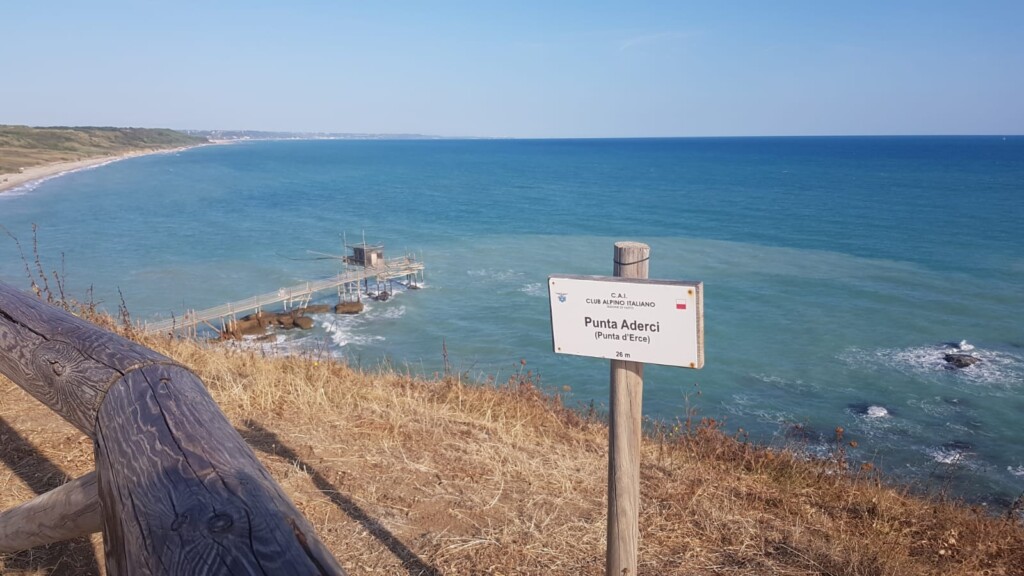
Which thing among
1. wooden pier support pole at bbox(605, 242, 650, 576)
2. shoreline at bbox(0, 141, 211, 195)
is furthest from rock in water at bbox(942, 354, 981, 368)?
shoreline at bbox(0, 141, 211, 195)

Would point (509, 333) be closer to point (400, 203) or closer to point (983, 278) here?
point (983, 278)

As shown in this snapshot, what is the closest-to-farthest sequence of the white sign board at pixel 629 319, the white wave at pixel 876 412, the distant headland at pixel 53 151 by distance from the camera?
the white sign board at pixel 629 319
the white wave at pixel 876 412
the distant headland at pixel 53 151

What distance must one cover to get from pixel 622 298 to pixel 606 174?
10569 cm

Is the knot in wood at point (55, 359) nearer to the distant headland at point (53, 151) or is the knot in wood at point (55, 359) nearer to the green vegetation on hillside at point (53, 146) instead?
the distant headland at point (53, 151)

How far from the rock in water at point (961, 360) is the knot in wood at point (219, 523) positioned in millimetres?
25315

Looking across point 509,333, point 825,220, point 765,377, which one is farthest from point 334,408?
point 825,220

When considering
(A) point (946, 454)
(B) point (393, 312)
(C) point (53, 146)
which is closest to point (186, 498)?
(A) point (946, 454)

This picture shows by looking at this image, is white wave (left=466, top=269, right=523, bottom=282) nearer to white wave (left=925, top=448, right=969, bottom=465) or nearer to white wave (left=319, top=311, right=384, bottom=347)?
white wave (left=319, top=311, right=384, bottom=347)

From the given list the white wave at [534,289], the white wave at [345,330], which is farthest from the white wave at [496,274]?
the white wave at [345,330]

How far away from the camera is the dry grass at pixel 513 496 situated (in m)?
3.88

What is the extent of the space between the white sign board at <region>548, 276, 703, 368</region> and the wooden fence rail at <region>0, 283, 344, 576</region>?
1.49 metres

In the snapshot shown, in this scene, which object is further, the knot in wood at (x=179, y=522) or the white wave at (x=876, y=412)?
the white wave at (x=876, y=412)

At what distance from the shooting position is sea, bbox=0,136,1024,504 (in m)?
18.1

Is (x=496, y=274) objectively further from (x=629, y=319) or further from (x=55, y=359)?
(x=55, y=359)
